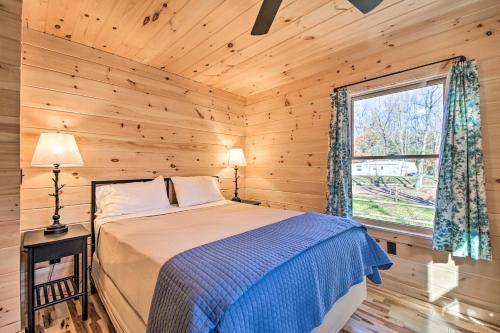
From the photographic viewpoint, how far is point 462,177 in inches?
74.7

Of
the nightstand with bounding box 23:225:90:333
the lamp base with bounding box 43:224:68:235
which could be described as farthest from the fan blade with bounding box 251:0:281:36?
the lamp base with bounding box 43:224:68:235

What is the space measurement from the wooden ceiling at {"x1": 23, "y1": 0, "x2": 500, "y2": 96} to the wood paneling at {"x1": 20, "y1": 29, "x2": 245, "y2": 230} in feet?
0.61

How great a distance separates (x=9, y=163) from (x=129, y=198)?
3.26 feet

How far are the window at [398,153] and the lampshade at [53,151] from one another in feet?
9.15

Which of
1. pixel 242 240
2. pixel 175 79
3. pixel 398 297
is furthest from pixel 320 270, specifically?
pixel 175 79

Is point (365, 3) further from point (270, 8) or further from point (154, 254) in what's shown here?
point (154, 254)

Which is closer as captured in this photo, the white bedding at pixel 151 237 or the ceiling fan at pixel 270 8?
the white bedding at pixel 151 237

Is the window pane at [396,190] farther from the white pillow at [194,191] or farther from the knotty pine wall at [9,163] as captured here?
the knotty pine wall at [9,163]

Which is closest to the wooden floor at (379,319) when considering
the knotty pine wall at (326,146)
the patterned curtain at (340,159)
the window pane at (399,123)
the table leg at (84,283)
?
the table leg at (84,283)

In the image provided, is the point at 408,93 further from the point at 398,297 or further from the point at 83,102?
the point at 83,102

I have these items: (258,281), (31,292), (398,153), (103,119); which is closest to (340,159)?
(398,153)

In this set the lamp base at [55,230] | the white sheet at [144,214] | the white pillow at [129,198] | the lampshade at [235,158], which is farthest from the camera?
the lampshade at [235,158]

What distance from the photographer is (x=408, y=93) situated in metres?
2.35

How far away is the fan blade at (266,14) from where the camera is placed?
1397mm
